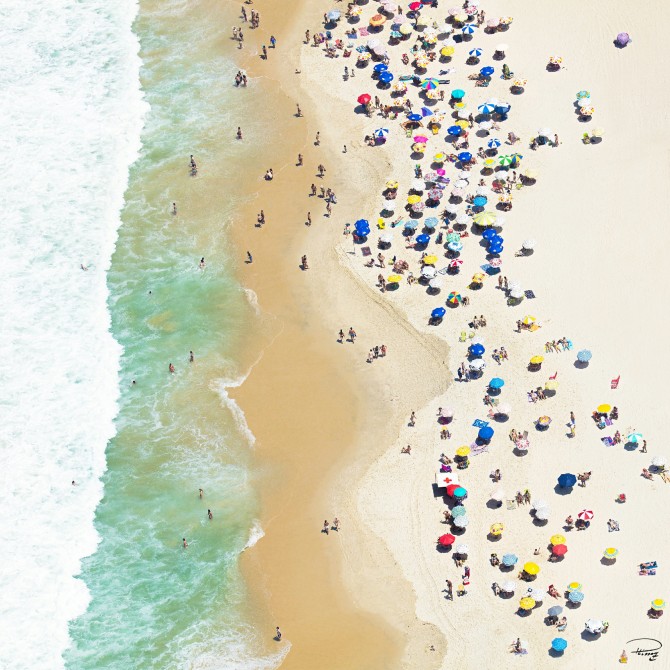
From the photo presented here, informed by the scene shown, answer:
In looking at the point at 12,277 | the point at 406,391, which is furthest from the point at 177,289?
the point at 406,391

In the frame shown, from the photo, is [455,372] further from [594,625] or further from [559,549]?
[594,625]

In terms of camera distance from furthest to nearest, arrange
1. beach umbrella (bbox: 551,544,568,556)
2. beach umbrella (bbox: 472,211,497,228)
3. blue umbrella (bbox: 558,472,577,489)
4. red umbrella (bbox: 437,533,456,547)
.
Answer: beach umbrella (bbox: 472,211,497,228)
blue umbrella (bbox: 558,472,577,489)
red umbrella (bbox: 437,533,456,547)
beach umbrella (bbox: 551,544,568,556)

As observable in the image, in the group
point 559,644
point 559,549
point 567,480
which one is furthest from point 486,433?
point 559,644

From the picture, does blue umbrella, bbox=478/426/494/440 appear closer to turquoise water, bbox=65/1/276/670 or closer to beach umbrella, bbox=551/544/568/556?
beach umbrella, bbox=551/544/568/556

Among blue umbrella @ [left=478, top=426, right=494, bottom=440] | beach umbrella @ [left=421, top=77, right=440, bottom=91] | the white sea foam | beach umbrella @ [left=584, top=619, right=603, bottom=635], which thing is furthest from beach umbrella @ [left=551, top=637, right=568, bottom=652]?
beach umbrella @ [left=421, top=77, right=440, bottom=91]

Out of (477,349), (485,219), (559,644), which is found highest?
(485,219)

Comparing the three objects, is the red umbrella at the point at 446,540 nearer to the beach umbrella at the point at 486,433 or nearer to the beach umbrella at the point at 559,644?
the beach umbrella at the point at 486,433

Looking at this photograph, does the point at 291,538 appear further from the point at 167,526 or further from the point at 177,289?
the point at 177,289
